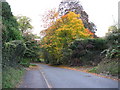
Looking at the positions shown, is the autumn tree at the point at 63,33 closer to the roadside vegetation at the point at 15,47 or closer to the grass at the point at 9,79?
the roadside vegetation at the point at 15,47

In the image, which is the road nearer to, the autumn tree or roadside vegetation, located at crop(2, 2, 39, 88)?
roadside vegetation, located at crop(2, 2, 39, 88)

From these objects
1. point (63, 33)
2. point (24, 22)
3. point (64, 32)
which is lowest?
point (63, 33)

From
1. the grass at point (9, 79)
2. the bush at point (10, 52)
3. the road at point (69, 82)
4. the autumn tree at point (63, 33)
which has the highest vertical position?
the autumn tree at point (63, 33)

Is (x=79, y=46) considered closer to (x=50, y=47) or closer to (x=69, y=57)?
(x=69, y=57)

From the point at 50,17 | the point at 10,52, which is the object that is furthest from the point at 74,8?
the point at 10,52

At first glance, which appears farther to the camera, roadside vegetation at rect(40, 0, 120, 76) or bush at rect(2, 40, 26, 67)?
roadside vegetation at rect(40, 0, 120, 76)

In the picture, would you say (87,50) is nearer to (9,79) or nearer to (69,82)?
(69,82)

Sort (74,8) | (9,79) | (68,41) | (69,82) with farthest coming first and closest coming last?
(74,8) < (68,41) < (69,82) < (9,79)

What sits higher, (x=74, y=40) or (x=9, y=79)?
(x=74, y=40)

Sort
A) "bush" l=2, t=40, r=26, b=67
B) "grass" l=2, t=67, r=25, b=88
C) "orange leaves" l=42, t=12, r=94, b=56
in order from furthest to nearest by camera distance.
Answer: "orange leaves" l=42, t=12, r=94, b=56 → "bush" l=2, t=40, r=26, b=67 → "grass" l=2, t=67, r=25, b=88

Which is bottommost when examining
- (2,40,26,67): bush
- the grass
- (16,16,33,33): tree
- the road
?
the road

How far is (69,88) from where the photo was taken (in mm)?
8109

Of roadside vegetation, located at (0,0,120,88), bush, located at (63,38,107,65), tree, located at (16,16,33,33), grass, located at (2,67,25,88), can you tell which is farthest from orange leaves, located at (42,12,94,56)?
grass, located at (2,67,25,88)

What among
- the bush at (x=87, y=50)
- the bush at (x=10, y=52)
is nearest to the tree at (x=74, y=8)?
the bush at (x=87, y=50)
